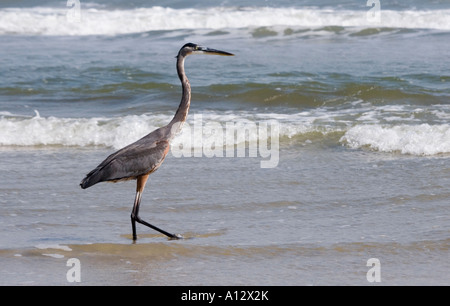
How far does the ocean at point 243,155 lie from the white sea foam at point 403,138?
0.09 ft

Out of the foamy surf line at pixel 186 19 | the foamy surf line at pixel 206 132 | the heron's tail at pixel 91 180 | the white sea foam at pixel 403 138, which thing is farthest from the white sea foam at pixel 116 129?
the foamy surf line at pixel 186 19

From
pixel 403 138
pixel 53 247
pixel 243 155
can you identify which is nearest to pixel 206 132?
pixel 243 155

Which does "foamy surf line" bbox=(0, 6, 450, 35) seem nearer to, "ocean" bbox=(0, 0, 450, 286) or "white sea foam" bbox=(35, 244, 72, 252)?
"ocean" bbox=(0, 0, 450, 286)

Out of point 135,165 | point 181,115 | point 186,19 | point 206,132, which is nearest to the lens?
point 135,165

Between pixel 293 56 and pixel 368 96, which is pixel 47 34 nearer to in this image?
Answer: pixel 293 56

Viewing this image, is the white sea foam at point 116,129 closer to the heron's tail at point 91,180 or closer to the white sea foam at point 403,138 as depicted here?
the white sea foam at point 403,138

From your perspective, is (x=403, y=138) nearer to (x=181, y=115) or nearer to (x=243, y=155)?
(x=243, y=155)

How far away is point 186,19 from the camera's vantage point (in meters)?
22.4

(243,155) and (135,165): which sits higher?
(243,155)

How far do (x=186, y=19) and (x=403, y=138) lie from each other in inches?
533

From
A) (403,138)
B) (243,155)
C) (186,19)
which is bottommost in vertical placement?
(243,155)

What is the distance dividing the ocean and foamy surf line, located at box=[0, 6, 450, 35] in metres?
0.28

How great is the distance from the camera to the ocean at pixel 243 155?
6082 millimetres

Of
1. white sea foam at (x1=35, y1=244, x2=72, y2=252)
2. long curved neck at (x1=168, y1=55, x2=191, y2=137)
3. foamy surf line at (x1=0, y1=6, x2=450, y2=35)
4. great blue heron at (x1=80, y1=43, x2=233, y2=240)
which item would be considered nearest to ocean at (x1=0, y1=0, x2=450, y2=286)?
white sea foam at (x1=35, y1=244, x2=72, y2=252)
